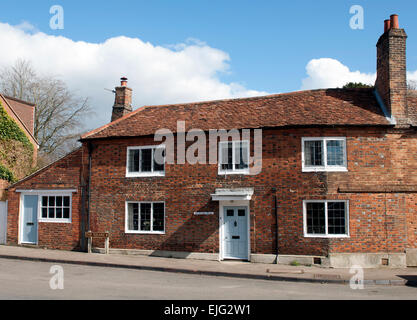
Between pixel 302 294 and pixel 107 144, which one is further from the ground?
pixel 107 144

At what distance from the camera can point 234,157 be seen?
16.5 metres

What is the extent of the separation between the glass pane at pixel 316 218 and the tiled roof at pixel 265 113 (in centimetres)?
308

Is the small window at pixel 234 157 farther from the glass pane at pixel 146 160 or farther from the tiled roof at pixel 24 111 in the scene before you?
the tiled roof at pixel 24 111

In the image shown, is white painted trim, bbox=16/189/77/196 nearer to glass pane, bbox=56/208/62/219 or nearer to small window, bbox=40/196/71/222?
small window, bbox=40/196/71/222

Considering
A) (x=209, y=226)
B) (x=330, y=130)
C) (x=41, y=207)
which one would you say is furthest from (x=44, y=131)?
(x=330, y=130)

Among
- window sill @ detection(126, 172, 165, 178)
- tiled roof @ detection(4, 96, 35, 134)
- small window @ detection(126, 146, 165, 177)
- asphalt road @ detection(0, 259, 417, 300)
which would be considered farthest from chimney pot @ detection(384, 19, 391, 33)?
tiled roof @ detection(4, 96, 35, 134)

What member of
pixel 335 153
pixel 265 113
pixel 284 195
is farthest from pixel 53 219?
pixel 335 153

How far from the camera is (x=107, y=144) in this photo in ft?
60.2

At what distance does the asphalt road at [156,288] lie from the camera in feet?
31.4

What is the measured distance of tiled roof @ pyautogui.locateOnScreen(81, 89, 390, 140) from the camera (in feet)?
52.1

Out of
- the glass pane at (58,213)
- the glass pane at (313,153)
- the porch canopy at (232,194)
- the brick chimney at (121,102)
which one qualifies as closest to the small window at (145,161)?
the porch canopy at (232,194)
